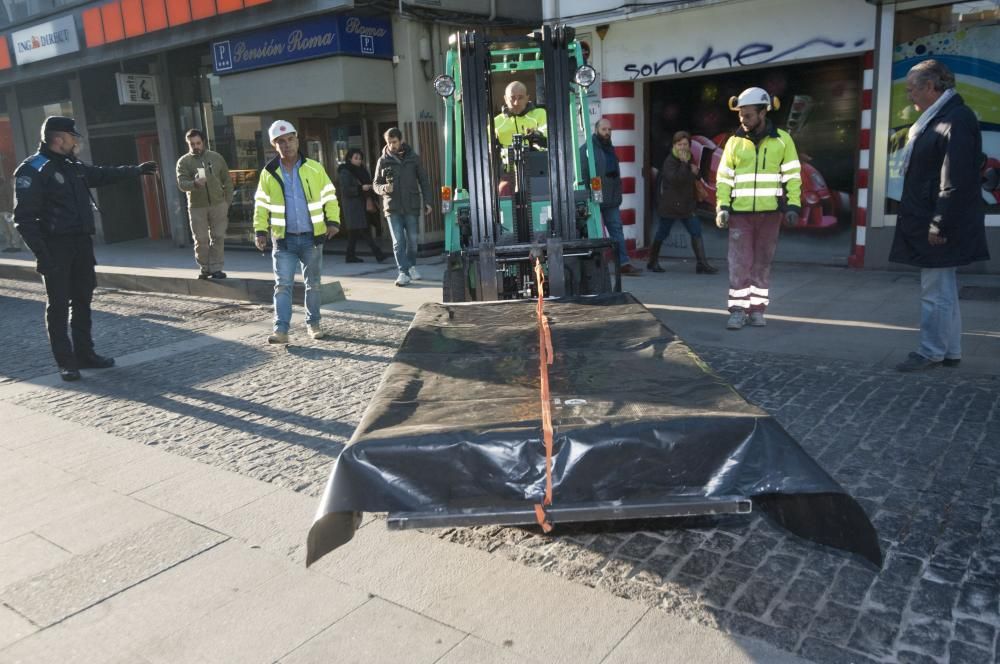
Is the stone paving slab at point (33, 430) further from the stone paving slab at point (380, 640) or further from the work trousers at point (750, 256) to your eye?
the work trousers at point (750, 256)

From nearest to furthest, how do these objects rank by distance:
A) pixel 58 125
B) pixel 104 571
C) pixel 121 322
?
pixel 104 571, pixel 58 125, pixel 121 322

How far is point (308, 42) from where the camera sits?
13.3 metres

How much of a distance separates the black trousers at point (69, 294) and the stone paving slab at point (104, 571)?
3692mm

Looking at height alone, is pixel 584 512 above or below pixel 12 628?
above

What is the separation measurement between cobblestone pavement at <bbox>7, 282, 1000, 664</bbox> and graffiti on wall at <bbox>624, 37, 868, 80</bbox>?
5.34 meters

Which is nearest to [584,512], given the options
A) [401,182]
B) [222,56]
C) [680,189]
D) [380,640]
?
[380,640]

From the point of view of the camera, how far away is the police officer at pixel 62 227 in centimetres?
646

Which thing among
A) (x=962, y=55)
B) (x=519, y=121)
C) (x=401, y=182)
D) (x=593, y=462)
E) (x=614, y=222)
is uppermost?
(x=962, y=55)

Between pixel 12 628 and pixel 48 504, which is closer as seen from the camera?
pixel 12 628

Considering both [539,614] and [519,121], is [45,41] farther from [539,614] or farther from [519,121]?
[539,614]

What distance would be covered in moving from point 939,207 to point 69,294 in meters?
7.13

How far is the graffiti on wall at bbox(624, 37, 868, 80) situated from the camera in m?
9.64

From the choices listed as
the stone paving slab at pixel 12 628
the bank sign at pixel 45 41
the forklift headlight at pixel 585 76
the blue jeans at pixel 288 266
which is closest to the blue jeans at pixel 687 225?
the forklift headlight at pixel 585 76

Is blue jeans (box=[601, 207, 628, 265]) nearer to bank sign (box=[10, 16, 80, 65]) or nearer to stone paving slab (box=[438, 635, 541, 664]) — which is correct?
stone paving slab (box=[438, 635, 541, 664])
